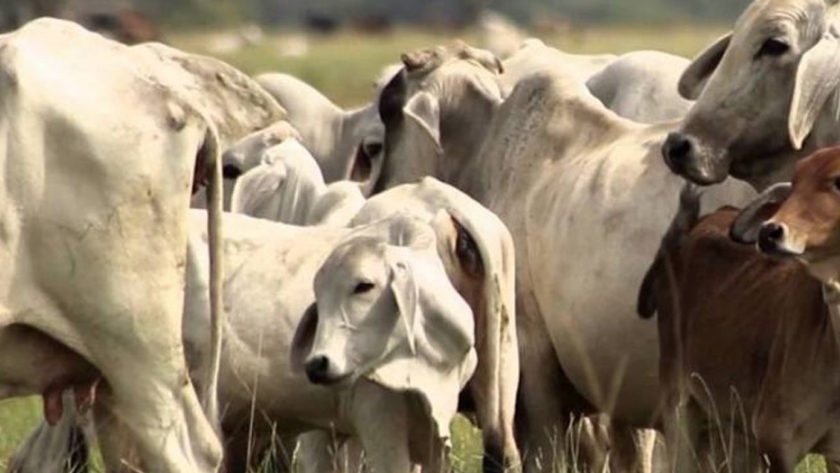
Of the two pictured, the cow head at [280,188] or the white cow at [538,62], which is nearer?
the cow head at [280,188]

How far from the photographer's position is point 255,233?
37.8 ft

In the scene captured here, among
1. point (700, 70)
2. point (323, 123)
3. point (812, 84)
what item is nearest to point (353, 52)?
point (323, 123)

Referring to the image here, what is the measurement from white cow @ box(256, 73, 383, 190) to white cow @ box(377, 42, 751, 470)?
7.71 feet

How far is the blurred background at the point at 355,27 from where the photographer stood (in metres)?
53.1

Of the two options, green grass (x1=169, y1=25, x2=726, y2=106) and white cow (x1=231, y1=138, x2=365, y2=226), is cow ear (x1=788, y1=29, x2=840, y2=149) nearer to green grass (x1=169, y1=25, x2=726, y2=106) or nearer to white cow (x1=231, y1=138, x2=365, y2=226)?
white cow (x1=231, y1=138, x2=365, y2=226)

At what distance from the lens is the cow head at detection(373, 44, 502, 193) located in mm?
13195

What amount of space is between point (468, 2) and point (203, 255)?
8714 cm

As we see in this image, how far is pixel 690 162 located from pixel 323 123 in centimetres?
560

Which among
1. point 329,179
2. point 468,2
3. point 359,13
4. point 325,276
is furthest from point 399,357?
point 359,13

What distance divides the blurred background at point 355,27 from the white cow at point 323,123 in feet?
64.3

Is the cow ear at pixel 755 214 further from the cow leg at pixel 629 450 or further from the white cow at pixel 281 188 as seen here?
the white cow at pixel 281 188

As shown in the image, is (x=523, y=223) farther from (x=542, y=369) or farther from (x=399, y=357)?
(x=399, y=357)

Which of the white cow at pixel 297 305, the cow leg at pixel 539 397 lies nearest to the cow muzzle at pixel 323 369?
the white cow at pixel 297 305

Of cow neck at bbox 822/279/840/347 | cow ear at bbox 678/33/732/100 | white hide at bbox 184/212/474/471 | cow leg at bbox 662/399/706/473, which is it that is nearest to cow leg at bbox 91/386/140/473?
white hide at bbox 184/212/474/471
